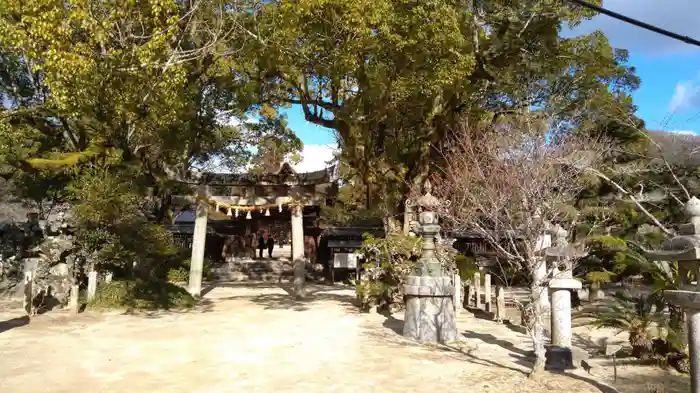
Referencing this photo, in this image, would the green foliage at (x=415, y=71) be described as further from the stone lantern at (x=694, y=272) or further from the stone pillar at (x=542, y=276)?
the stone lantern at (x=694, y=272)

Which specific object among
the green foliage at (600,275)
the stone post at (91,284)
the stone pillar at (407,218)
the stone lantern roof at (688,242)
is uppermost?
the stone pillar at (407,218)

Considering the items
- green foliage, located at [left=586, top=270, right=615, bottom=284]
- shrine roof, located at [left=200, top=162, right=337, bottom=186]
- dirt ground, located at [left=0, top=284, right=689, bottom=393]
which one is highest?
shrine roof, located at [left=200, top=162, right=337, bottom=186]

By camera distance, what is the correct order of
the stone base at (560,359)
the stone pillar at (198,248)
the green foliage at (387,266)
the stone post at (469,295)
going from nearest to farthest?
the stone base at (560,359)
the green foliage at (387,266)
the stone post at (469,295)
the stone pillar at (198,248)

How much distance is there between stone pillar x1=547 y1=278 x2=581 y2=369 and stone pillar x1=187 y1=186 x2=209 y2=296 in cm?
1309

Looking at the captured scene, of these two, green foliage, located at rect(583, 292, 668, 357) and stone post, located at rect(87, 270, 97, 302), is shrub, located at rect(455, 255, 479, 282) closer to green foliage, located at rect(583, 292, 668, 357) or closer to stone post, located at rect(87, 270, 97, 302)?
green foliage, located at rect(583, 292, 668, 357)

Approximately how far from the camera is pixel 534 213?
7.57 meters

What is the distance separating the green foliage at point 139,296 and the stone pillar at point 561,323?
10.9 m

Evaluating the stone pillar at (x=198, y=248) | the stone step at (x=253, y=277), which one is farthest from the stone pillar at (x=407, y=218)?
the stone step at (x=253, y=277)

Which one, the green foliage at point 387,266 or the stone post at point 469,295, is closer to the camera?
the green foliage at point 387,266

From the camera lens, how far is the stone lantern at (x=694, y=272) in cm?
518

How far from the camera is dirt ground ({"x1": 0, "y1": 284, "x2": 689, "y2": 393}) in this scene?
271 inches

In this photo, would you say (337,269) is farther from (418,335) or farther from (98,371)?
(98,371)

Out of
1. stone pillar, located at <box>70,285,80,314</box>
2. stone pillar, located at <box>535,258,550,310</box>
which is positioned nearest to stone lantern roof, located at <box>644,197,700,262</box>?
stone pillar, located at <box>535,258,550,310</box>

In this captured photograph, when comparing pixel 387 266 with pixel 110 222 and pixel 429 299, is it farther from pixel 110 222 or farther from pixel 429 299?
pixel 110 222
